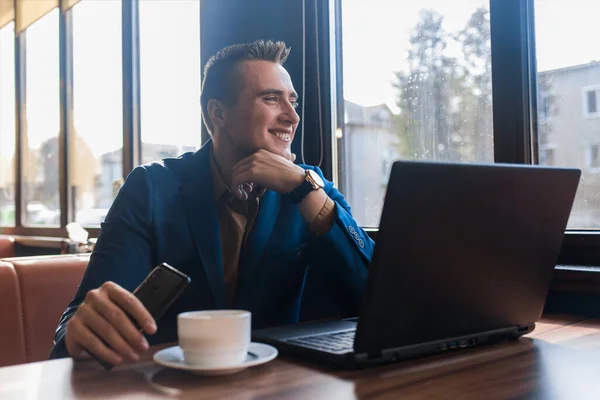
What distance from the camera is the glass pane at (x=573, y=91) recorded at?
1.60 meters

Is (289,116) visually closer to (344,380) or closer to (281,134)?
(281,134)

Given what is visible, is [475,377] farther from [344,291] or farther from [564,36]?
[564,36]

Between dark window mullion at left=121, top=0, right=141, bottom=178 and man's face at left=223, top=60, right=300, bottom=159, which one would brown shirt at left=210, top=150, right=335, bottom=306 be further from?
dark window mullion at left=121, top=0, right=141, bottom=178

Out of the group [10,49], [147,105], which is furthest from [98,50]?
[10,49]

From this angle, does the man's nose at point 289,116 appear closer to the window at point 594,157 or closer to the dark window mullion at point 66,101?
the window at point 594,157

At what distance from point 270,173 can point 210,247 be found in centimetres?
22

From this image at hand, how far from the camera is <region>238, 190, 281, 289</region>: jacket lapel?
4.68 feet

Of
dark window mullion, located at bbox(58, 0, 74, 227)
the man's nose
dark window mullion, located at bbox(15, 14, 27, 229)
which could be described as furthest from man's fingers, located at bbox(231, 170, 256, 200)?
dark window mullion, located at bbox(15, 14, 27, 229)

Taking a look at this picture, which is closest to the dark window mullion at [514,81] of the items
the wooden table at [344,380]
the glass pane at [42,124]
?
the wooden table at [344,380]

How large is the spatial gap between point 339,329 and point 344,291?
319mm

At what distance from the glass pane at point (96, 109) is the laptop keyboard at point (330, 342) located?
296 centimetres

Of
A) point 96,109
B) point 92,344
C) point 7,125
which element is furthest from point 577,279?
point 7,125

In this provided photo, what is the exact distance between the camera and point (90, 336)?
86 cm

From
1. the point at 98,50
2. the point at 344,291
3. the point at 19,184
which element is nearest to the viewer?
the point at 344,291
